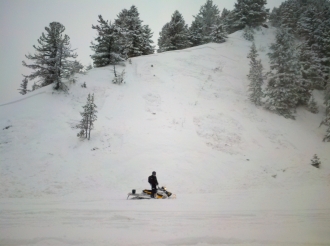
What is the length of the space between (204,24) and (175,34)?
15.3 m

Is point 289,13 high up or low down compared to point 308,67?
up

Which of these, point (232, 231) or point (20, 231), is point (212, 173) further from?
point (20, 231)

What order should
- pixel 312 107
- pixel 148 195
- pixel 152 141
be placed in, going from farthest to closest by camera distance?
1. pixel 312 107
2. pixel 152 141
3. pixel 148 195

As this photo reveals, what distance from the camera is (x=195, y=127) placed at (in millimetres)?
17875

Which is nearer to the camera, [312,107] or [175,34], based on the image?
[312,107]

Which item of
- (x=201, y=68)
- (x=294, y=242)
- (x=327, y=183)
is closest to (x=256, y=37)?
(x=201, y=68)

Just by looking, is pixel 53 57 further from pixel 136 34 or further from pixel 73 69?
pixel 136 34

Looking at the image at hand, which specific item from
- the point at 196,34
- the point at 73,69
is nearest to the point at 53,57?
the point at 73,69

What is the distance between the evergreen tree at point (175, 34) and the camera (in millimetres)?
37062

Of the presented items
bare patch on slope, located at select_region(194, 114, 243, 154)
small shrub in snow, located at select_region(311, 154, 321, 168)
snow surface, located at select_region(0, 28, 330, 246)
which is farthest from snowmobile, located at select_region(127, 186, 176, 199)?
small shrub in snow, located at select_region(311, 154, 321, 168)

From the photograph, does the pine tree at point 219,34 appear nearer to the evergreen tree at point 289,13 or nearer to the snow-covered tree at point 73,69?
the evergreen tree at point 289,13

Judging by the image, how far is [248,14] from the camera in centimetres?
4262

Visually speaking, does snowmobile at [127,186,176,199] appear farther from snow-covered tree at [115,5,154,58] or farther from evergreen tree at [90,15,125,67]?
snow-covered tree at [115,5,154,58]

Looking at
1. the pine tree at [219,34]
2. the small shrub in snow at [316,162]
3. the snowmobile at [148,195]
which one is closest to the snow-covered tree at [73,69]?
the snowmobile at [148,195]
